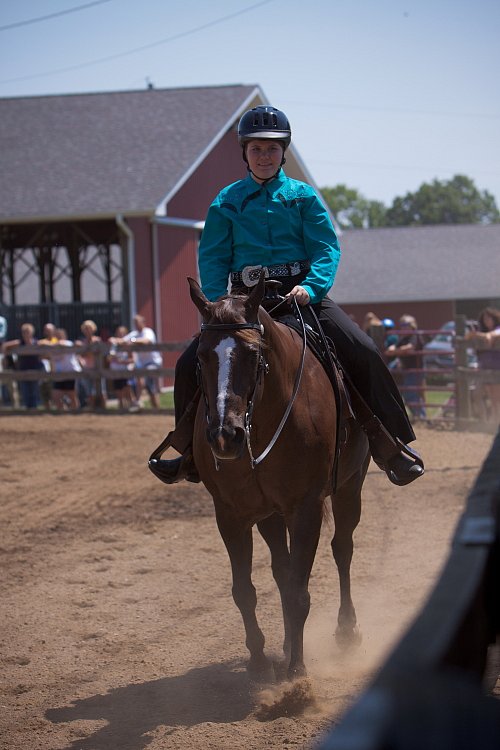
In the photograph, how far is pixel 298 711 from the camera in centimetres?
460

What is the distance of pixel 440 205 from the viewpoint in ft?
437

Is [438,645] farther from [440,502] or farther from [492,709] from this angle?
[440,502]

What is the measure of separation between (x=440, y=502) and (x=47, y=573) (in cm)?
455

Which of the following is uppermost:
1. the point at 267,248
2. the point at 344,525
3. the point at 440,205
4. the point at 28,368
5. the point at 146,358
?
the point at 440,205

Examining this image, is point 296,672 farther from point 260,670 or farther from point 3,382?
point 3,382

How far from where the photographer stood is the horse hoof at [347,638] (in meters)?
5.74

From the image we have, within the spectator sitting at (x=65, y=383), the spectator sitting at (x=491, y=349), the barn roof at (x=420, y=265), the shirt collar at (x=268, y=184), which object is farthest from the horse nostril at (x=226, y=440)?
the barn roof at (x=420, y=265)

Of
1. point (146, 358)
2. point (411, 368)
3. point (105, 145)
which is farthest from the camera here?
point (105, 145)

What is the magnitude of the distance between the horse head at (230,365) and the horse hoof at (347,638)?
1857 mm

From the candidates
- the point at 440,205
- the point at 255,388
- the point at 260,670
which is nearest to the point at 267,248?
the point at 255,388

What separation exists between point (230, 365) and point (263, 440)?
0.60m

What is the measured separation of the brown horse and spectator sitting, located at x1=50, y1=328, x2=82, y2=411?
1488cm

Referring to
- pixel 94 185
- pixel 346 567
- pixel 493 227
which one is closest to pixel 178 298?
pixel 94 185

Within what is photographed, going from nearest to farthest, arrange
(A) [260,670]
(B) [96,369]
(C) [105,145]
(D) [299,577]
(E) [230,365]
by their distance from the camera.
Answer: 1. (E) [230,365]
2. (D) [299,577]
3. (A) [260,670]
4. (B) [96,369]
5. (C) [105,145]
